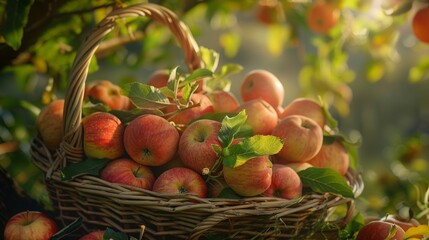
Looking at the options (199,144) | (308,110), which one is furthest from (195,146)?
(308,110)

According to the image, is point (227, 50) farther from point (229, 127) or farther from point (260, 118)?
point (229, 127)

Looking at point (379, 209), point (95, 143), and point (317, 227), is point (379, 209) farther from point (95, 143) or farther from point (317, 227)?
point (95, 143)

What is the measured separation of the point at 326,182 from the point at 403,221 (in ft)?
0.79

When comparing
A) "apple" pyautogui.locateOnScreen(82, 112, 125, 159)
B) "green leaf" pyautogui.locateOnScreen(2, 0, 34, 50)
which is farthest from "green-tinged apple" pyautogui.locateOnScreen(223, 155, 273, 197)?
"green leaf" pyautogui.locateOnScreen(2, 0, 34, 50)

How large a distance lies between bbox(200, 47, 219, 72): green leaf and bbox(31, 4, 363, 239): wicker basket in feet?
0.83

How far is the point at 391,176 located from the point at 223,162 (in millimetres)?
1370

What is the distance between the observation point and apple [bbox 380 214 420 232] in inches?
48.5

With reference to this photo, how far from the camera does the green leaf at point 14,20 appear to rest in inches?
49.4

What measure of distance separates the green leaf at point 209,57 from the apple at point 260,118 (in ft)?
0.63

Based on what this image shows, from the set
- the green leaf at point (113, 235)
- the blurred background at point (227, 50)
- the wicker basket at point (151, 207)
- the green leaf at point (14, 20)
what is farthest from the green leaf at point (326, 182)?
the green leaf at point (14, 20)

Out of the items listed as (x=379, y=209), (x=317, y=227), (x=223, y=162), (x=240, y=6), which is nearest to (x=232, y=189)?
(x=223, y=162)

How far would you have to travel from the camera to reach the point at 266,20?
6.63 feet

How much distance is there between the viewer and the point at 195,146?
1108 mm

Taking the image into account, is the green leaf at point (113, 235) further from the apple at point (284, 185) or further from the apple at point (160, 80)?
the apple at point (160, 80)
